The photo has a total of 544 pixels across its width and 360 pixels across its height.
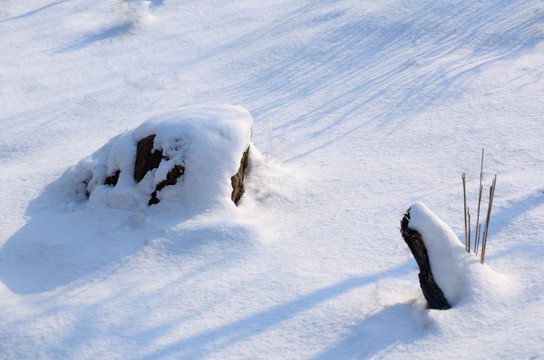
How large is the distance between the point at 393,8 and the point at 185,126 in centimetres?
517

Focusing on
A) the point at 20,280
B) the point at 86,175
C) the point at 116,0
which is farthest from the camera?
the point at 116,0

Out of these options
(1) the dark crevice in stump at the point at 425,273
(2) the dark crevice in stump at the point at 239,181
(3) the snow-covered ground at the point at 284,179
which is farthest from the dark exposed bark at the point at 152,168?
(1) the dark crevice in stump at the point at 425,273

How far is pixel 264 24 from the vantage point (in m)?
9.17

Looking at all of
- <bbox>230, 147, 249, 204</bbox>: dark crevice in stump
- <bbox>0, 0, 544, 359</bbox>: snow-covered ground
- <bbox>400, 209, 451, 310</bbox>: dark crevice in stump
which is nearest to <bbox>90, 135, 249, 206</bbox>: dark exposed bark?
<bbox>230, 147, 249, 204</bbox>: dark crevice in stump

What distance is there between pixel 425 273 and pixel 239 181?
2057 millimetres

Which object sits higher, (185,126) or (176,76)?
(185,126)

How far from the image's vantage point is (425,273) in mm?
3344

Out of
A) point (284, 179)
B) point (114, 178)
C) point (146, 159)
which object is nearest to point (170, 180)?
point (146, 159)

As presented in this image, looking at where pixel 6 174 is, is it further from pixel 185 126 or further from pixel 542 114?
pixel 542 114

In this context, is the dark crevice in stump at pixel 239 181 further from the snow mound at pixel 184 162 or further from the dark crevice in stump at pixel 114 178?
the dark crevice in stump at pixel 114 178

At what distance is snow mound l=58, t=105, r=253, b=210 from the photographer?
470 centimetres

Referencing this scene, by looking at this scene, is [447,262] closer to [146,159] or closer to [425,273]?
[425,273]

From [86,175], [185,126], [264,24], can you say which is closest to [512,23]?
[264,24]

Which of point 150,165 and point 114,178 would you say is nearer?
point 150,165
